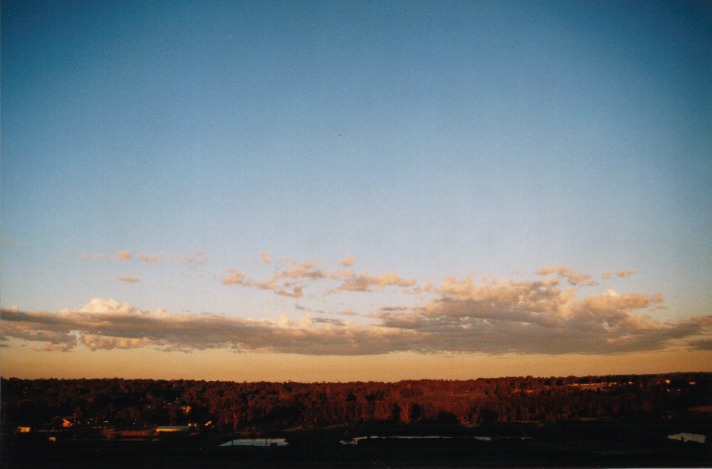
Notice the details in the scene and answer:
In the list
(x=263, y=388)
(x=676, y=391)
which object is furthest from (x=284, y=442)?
(x=676, y=391)

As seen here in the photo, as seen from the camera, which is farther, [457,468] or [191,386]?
[191,386]

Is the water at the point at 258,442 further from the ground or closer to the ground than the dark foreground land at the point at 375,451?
closer to the ground

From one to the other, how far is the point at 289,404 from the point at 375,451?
23419 mm

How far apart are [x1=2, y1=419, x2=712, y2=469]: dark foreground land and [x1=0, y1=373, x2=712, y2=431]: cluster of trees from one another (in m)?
7.69

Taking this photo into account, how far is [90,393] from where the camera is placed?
4988 cm

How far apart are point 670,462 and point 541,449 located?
7.06 m

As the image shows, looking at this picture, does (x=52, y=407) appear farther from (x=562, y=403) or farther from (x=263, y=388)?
(x=562, y=403)

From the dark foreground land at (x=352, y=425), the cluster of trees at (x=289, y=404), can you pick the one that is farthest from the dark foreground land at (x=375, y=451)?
the cluster of trees at (x=289, y=404)

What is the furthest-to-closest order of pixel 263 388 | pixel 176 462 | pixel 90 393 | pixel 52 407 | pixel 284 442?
pixel 263 388 < pixel 90 393 < pixel 52 407 < pixel 284 442 < pixel 176 462

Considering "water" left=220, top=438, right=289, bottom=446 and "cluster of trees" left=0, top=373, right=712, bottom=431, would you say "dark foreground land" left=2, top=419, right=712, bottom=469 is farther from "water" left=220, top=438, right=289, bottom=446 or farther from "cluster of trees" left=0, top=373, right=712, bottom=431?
"cluster of trees" left=0, top=373, right=712, bottom=431

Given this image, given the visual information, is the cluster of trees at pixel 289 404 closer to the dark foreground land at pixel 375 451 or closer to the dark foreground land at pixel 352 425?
the dark foreground land at pixel 352 425

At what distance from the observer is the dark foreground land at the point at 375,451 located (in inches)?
999

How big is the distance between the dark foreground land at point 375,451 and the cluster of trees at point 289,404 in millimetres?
7687

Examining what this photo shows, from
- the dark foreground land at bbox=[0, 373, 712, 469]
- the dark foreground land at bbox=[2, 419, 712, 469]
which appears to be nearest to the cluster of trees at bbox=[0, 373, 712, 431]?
the dark foreground land at bbox=[0, 373, 712, 469]
